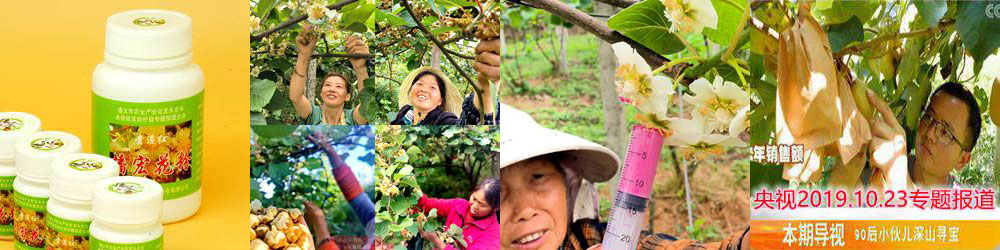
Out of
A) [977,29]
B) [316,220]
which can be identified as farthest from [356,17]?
[977,29]

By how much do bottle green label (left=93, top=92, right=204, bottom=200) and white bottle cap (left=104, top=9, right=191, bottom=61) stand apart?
0.09 metres

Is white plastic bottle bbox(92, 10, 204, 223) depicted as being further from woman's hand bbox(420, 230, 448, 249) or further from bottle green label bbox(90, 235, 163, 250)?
woman's hand bbox(420, 230, 448, 249)

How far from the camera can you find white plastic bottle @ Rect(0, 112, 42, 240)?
8.13 feet

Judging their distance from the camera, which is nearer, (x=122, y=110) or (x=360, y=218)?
(x=122, y=110)

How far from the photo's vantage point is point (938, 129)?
101 inches

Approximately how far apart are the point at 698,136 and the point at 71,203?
43.6 inches

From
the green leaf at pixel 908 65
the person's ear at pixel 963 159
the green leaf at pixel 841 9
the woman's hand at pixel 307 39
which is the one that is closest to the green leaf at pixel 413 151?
the woman's hand at pixel 307 39

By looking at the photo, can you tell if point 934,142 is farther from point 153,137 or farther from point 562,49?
point 153,137

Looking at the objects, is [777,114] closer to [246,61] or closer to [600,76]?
[600,76]

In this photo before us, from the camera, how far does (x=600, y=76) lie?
2.69 m

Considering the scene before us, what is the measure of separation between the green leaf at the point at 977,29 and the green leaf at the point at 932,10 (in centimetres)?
3

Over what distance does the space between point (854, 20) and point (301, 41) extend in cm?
103

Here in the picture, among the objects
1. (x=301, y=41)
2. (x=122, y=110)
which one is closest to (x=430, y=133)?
(x=301, y=41)

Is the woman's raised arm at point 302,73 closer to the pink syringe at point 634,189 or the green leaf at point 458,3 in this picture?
the green leaf at point 458,3
